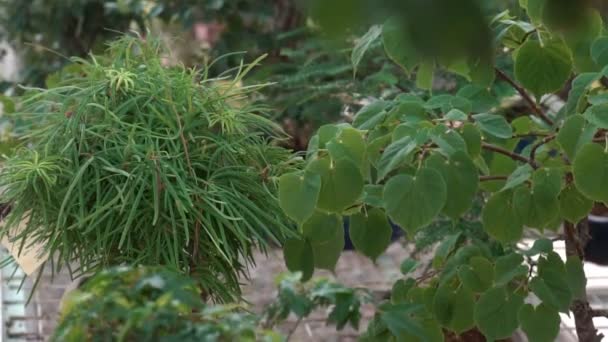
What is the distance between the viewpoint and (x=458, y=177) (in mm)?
1070

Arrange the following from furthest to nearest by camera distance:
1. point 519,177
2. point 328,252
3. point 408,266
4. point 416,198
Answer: point 408,266 → point 328,252 → point 519,177 → point 416,198

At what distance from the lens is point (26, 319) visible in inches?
87.4

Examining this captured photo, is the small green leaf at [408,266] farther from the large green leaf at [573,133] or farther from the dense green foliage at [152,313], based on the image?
the dense green foliage at [152,313]

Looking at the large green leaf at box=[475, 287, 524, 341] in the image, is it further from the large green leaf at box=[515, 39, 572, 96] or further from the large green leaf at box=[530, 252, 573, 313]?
the large green leaf at box=[515, 39, 572, 96]

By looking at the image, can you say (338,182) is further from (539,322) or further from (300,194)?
(539,322)

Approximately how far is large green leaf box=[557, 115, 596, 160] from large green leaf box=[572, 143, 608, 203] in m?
0.03

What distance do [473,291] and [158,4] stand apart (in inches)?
77.5

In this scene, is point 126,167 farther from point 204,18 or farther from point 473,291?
point 204,18

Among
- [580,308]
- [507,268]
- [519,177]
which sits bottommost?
[580,308]

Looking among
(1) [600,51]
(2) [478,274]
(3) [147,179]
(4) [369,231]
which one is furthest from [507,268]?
(3) [147,179]

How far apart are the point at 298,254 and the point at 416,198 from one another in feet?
0.79

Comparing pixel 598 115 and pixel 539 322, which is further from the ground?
pixel 598 115

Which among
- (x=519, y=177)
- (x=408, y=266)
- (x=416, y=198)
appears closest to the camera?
(x=416, y=198)

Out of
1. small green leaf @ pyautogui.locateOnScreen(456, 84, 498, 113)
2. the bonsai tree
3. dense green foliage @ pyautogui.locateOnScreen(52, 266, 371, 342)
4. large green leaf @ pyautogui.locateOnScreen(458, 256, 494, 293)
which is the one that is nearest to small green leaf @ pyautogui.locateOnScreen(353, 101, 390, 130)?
the bonsai tree
